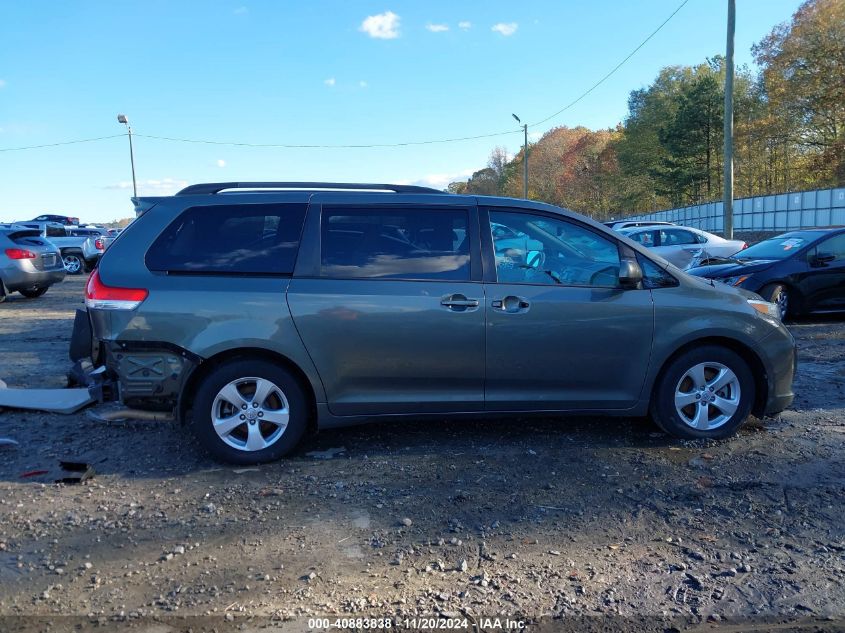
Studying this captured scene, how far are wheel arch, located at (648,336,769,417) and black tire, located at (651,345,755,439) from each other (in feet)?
0.08

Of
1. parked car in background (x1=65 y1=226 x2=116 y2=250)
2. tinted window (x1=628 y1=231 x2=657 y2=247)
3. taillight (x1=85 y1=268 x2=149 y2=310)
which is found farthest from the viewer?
parked car in background (x1=65 y1=226 x2=116 y2=250)

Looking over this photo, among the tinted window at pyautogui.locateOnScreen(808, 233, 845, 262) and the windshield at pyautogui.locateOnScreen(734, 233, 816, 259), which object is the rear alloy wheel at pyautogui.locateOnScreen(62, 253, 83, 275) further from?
the tinted window at pyautogui.locateOnScreen(808, 233, 845, 262)

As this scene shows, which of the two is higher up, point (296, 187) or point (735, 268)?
point (296, 187)

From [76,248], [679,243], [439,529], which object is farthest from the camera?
[76,248]

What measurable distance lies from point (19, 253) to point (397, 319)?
1227cm

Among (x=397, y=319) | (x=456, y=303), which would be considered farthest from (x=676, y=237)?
(x=397, y=319)

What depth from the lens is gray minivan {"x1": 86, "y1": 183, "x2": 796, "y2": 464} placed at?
425 centimetres

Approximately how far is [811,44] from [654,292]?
45881mm

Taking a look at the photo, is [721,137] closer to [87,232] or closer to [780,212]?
[780,212]

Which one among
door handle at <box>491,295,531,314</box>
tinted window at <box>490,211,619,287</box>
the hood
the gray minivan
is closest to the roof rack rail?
the gray minivan

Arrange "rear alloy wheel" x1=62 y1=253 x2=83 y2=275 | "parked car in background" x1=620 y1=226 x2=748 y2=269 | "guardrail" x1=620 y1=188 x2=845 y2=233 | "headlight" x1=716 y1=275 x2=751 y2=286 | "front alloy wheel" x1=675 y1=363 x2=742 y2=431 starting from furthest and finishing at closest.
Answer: "guardrail" x1=620 y1=188 x2=845 y2=233, "rear alloy wheel" x1=62 y1=253 x2=83 y2=275, "parked car in background" x1=620 y1=226 x2=748 y2=269, "headlight" x1=716 y1=275 x2=751 y2=286, "front alloy wheel" x1=675 y1=363 x2=742 y2=431

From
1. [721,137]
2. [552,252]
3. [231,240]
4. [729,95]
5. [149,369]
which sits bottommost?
[149,369]

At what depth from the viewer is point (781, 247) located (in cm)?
1016

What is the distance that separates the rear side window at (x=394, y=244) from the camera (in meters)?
4.41
